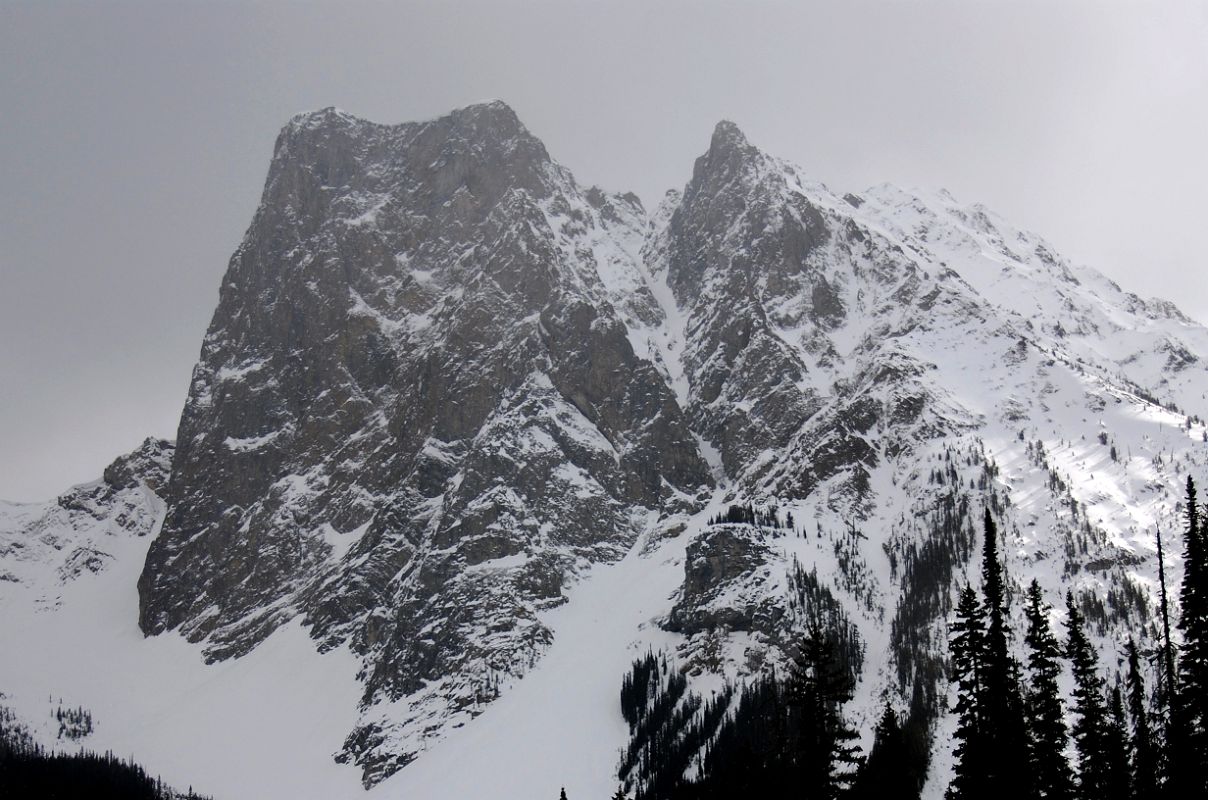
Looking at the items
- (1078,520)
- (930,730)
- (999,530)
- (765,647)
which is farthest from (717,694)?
(1078,520)

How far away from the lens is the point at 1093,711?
72.6m

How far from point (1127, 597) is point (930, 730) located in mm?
42148

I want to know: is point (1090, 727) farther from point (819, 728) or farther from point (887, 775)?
point (819, 728)

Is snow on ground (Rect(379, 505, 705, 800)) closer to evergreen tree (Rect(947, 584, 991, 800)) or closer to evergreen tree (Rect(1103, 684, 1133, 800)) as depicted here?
evergreen tree (Rect(1103, 684, 1133, 800))

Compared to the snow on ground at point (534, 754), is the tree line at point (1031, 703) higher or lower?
lower

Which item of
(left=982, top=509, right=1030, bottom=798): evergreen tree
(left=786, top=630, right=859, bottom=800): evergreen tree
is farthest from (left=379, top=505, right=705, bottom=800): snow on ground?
(left=786, top=630, right=859, bottom=800): evergreen tree

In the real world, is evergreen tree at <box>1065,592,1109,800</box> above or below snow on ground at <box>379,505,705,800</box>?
below

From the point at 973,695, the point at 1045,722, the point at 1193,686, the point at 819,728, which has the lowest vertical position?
the point at 819,728

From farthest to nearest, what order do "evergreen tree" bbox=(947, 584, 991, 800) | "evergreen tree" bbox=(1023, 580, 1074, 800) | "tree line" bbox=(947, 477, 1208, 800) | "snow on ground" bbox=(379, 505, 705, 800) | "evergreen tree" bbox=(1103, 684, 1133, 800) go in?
1. "snow on ground" bbox=(379, 505, 705, 800)
2. "evergreen tree" bbox=(1103, 684, 1133, 800)
3. "evergreen tree" bbox=(1023, 580, 1074, 800)
4. "evergreen tree" bbox=(947, 584, 991, 800)
5. "tree line" bbox=(947, 477, 1208, 800)

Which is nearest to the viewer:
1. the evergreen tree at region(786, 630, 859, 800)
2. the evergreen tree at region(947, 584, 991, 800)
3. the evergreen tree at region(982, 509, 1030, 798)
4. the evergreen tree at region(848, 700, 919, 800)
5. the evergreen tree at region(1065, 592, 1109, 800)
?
the evergreen tree at region(786, 630, 859, 800)

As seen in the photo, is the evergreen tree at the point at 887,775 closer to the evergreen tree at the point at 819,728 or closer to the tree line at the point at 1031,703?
the tree line at the point at 1031,703

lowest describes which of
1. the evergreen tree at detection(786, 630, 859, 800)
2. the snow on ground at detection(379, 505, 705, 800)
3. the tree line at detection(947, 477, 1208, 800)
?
the evergreen tree at detection(786, 630, 859, 800)

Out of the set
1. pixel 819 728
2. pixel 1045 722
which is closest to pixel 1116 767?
pixel 1045 722

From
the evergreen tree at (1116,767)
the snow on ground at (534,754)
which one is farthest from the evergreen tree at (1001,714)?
the snow on ground at (534,754)
